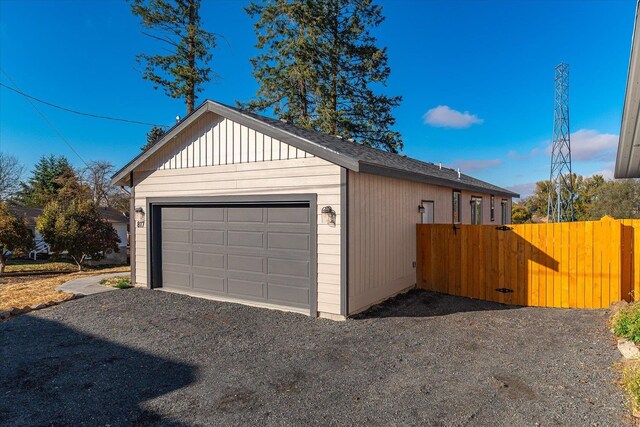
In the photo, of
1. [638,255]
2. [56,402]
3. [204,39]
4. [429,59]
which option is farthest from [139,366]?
[429,59]

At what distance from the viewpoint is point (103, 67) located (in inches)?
722

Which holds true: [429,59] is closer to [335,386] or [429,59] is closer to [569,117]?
[569,117]

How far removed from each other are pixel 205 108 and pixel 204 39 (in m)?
13.8

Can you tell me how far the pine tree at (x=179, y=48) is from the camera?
17.8 m

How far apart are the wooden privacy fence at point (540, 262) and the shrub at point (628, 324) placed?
1815 mm

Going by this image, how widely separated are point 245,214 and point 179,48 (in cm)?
1513

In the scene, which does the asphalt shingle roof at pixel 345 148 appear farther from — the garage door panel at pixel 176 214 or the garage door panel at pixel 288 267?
the garage door panel at pixel 176 214

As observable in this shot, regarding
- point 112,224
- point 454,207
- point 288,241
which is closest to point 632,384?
point 288,241

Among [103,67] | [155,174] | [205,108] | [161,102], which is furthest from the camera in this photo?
[161,102]

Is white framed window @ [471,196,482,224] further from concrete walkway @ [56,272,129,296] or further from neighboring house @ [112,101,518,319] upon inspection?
concrete walkway @ [56,272,129,296]

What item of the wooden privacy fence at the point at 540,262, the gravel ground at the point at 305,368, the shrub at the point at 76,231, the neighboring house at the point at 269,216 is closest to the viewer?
the gravel ground at the point at 305,368

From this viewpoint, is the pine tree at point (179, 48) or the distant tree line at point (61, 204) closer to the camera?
the distant tree line at point (61, 204)

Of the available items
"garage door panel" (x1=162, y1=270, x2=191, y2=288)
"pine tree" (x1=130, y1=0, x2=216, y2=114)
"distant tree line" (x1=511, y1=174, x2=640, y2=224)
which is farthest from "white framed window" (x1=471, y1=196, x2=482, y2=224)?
"distant tree line" (x1=511, y1=174, x2=640, y2=224)

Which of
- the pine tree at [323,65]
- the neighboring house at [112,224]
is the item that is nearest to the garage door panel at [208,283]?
the pine tree at [323,65]
